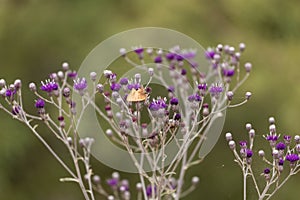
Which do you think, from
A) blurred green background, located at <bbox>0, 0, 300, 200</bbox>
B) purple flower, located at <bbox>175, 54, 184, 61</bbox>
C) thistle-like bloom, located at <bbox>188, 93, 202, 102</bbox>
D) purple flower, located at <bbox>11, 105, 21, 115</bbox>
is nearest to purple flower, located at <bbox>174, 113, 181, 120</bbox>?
thistle-like bloom, located at <bbox>188, 93, 202, 102</bbox>

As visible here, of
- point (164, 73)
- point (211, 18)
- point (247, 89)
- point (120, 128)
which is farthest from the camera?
point (211, 18)

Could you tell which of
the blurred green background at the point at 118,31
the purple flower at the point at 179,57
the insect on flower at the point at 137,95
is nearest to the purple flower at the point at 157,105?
the insect on flower at the point at 137,95

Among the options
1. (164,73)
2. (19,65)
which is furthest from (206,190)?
(164,73)

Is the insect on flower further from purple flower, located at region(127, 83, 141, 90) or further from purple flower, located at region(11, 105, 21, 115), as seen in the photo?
purple flower, located at region(11, 105, 21, 115)

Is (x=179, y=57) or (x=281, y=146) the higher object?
(x=179, y=57)

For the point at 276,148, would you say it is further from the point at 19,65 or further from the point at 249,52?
the point at 19,65

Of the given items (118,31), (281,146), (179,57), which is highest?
(118,31)

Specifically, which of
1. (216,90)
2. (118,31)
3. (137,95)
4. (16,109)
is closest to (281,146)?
(216,90)

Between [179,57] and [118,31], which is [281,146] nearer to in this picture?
[179,57]
